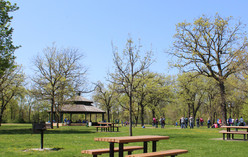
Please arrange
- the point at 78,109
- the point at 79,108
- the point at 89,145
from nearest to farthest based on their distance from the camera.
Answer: the point at 89,145, the point at 78,109, the point at 79,108

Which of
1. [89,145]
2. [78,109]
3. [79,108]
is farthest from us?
[79,108]

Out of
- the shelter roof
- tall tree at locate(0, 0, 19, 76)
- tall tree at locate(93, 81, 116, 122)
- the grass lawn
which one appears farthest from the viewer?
tall tree at locate(93, 81, 116, 122)

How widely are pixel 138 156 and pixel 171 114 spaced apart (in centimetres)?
7160

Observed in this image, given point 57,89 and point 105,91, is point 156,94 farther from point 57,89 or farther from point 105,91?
point 57,89

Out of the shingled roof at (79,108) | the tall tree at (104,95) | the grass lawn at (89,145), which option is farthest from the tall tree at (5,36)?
the tall tree at (104,95)

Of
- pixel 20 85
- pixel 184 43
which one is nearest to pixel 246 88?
pixel 184 43

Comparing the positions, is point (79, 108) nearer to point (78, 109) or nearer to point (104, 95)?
point (78, 109)

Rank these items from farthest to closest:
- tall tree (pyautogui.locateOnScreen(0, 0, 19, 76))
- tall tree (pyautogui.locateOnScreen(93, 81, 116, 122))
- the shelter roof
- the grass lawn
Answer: tall tree (pyautogui.locateOnScreen(93, 81, 116, 122))
the shelter roof
tall tree (pyautogui.locateOnScreen(0, 0, 19, 76))
the grass lawn

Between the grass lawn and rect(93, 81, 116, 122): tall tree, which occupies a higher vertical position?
rect(93, 81, 116, 122): tall tree

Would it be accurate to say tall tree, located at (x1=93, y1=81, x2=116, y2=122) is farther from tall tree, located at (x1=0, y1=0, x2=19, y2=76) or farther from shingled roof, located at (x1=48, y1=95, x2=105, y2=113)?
tall tree, located at (x1=0, y1=0, x2=19, y2=76)

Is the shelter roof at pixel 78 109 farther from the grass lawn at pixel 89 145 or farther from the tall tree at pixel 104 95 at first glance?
the grass lawn at pixel 89 145

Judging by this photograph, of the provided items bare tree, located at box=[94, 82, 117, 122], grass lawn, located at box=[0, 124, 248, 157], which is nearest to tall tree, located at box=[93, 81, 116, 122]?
bare tree, located at box=[94, 82, 117, 122]

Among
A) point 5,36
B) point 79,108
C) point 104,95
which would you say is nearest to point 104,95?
point 104,95

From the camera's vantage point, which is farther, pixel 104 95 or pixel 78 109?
pixel 104 95
